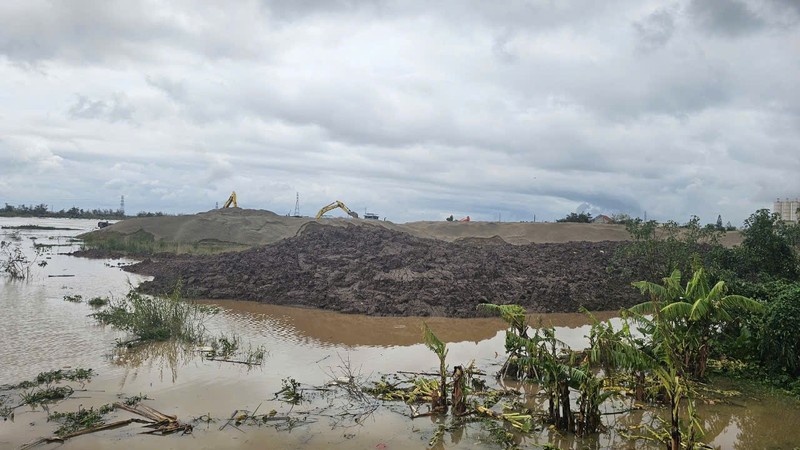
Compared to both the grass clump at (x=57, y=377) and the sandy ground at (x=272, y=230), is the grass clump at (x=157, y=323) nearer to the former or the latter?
the grass clump at (x=57, y=377)

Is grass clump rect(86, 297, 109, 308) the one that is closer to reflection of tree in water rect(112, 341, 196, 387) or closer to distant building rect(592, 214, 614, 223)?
reflection of tree in water rect(112, 341, 196, 387)

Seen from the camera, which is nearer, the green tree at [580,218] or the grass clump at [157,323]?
the grass clump at [157,323]

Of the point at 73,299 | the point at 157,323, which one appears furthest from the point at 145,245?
the point at 157,323

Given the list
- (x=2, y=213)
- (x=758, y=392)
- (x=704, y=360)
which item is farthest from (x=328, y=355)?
(x=2, y=213)

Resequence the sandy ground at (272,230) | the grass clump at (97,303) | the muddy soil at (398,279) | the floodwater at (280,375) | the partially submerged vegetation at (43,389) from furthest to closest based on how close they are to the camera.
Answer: the sandy ground at (272,230), the muddy soil at (398,279), the grass clump at (97,303), the partially submerged vegetation at (43,389), the floodwater at (280,375)

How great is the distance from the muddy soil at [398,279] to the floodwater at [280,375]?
0.88 metres

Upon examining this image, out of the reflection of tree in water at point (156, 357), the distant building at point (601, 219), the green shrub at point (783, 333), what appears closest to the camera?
the green shrub at point (783, 333)

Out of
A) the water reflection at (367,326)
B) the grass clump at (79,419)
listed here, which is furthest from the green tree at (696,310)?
the grass clump at (79,419)

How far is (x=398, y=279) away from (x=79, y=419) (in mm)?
9235

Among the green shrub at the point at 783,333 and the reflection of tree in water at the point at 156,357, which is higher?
the green shrub at the point at 783,333

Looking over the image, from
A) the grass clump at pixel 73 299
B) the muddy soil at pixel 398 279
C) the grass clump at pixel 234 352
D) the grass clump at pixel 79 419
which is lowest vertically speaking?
the grass clump at pixel 79 419

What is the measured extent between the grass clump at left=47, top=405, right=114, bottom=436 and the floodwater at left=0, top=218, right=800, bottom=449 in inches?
5.8

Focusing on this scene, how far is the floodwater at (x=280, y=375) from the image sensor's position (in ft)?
17.9

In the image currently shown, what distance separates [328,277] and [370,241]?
4457 millimetres
